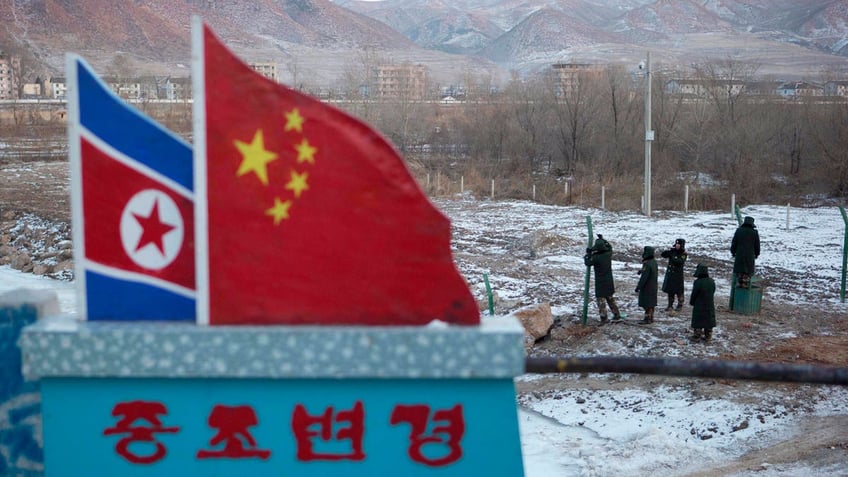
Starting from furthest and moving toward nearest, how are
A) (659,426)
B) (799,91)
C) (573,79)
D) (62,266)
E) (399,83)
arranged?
(399,83) → (799,91) → (573,79) → (62,266) → (659,426)

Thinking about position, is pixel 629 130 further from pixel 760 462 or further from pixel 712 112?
pixel 760 462

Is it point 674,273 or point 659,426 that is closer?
point 659,426

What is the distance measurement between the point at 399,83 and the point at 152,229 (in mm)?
57918

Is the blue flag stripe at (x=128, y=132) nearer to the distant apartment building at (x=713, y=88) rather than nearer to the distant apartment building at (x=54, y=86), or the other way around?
the distant apartment building at (x=713, y=88)

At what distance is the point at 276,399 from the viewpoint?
256cm

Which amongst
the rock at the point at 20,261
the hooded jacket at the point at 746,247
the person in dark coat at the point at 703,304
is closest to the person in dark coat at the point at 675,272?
the hooded jacket at the point at 746,247

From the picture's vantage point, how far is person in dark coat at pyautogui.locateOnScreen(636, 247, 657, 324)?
12.7m

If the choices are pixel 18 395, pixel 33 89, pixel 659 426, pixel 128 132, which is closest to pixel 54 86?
pixel 33 89

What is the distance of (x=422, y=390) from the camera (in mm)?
2557

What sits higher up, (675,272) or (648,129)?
(648,129)

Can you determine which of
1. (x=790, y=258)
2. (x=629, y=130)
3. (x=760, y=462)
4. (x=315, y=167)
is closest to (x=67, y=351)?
(x=315, y=167)

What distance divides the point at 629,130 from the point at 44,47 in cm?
10485

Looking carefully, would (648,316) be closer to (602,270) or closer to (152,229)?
(602,270)

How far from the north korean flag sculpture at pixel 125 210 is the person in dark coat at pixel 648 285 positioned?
35.5 feet
